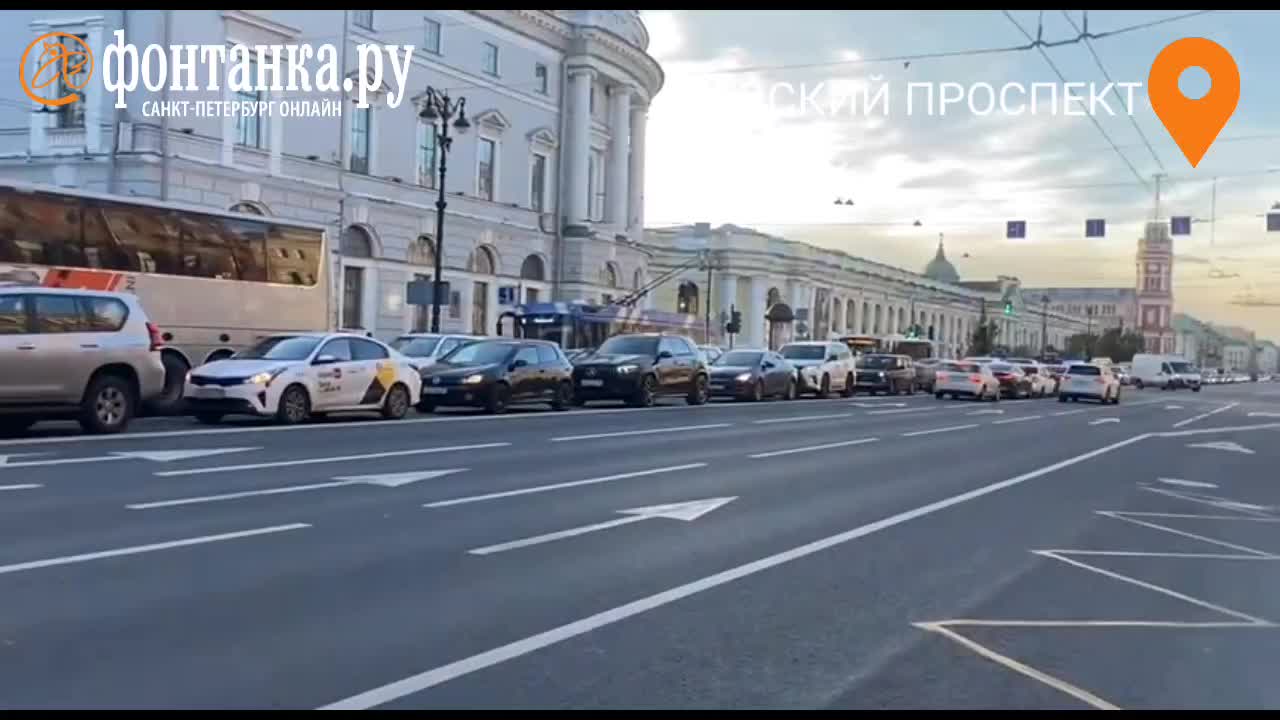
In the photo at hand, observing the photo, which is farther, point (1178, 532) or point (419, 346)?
point (419, 346)

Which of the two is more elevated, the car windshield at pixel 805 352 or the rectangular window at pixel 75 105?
the rectangular window at pixel 75 105

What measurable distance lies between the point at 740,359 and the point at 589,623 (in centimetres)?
2838

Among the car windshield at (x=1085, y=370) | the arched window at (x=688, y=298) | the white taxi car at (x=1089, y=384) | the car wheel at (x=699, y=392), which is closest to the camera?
the car wheel at (x=699, y=392)

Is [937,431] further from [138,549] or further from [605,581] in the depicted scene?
[138,549]

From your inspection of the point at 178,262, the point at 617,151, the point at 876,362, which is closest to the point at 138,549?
the point at 178,262

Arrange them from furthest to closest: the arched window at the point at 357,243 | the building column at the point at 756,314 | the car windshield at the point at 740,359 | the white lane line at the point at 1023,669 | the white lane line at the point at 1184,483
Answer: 1. the building column at the point at 756,314
2. the arched window at the point at 357,243
3. the car windshield at the point at 740,359
4. the white lane line at the point at 1184,483
5. the white lane line at the point at 1023,669

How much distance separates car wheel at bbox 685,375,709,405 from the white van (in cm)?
6441

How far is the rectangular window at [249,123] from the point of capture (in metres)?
38.4

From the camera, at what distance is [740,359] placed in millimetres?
35062

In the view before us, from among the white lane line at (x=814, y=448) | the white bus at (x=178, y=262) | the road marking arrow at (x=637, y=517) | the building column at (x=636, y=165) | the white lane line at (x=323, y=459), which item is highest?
the building column at (x=636, y=165)

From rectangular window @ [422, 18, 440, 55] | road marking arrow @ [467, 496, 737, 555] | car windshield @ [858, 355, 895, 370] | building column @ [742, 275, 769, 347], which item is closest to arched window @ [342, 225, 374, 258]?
rectangular window @ [422, 18, 440, 55]

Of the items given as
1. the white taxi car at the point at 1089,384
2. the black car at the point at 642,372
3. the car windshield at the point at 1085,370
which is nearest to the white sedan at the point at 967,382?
the white taxi car at the point at 1089,384

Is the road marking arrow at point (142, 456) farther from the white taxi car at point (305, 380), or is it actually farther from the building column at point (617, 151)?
the building column at point (617, 151)

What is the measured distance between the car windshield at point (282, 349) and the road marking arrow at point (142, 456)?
15.7ft
